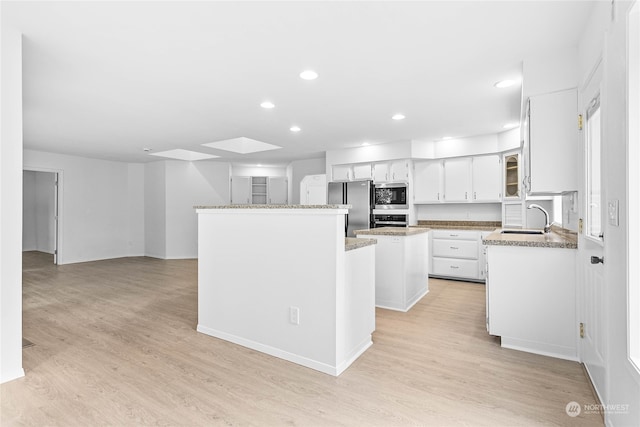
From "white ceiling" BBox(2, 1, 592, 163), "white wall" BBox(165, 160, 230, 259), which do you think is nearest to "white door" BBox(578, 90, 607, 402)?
"white ceiling" BBox(2, 1, 592, 163)

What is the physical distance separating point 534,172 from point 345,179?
4.03 m

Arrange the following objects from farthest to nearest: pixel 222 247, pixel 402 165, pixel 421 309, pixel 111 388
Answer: pixel 402 165, pixel 421 309, pixel 222 247, pixel 111 388

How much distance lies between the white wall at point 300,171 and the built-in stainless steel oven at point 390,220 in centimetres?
204

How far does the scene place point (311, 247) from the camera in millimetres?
2365

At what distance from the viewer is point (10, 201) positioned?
6.89ft

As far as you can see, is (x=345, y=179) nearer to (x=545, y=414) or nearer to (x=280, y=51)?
(x=280, y=51)

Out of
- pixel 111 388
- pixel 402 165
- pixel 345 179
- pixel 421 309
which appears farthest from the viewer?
pixel 345 179

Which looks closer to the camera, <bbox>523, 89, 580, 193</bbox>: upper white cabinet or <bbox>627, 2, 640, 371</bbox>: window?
<bbox>627, 2, 640, 371</bbox>: window

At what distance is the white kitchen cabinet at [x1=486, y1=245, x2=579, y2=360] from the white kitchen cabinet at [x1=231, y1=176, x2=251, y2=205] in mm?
6649

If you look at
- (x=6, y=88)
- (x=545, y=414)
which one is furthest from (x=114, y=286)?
(x=545, y=414)

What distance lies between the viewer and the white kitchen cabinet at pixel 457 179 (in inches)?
219

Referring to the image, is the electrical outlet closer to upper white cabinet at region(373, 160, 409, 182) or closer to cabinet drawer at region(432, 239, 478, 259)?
cabinet drawer at region(432, 239, 478, 259)

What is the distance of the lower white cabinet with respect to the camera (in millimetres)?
5215

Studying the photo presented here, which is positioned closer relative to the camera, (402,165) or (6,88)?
(6,88)
